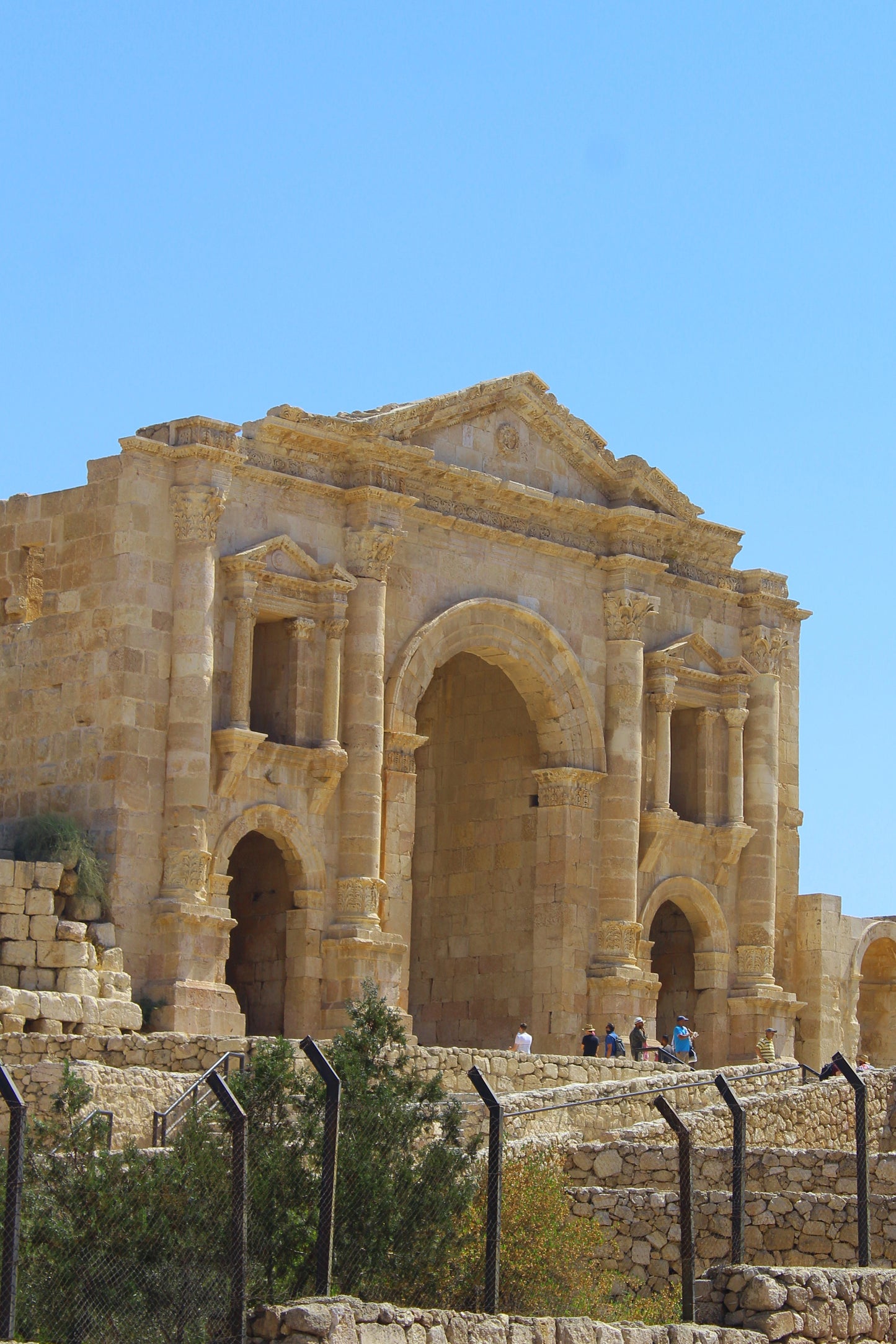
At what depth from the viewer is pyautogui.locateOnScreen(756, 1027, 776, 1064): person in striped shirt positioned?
3300 cm

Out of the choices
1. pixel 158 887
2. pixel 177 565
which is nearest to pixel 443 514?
pixel 177 565

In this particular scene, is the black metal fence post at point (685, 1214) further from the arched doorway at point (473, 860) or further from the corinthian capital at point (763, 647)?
the corinthian capital at point (763, 647)

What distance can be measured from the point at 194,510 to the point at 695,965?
11.8 metres

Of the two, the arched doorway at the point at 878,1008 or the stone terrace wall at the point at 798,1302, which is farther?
the arched doorway at the point at 878,1008

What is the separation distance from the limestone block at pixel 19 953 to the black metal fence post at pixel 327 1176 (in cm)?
1321

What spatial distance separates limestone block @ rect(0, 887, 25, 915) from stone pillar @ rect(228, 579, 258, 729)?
12.8ft

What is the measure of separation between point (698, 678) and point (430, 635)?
5.88 m

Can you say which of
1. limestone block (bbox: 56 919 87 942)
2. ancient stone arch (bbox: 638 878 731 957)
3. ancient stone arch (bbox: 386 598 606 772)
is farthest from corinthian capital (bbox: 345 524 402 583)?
ancient stone arch (bbox: 638 878 731 957)

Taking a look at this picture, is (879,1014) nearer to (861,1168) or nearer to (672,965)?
(672,965)

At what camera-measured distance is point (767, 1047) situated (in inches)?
1326

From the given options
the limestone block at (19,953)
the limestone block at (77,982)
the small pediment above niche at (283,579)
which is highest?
the small pediment above niche at (283,579)

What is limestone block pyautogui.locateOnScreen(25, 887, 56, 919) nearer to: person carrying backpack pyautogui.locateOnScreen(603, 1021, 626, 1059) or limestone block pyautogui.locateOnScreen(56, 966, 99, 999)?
limestone block pyautogui.locateOnScreen(56, 966, 99, 999)

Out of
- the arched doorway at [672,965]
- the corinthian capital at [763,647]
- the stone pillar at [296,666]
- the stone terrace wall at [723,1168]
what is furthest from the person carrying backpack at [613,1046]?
the stone terrace wall at [723,1168]

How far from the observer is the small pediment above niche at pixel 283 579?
29953 mm
